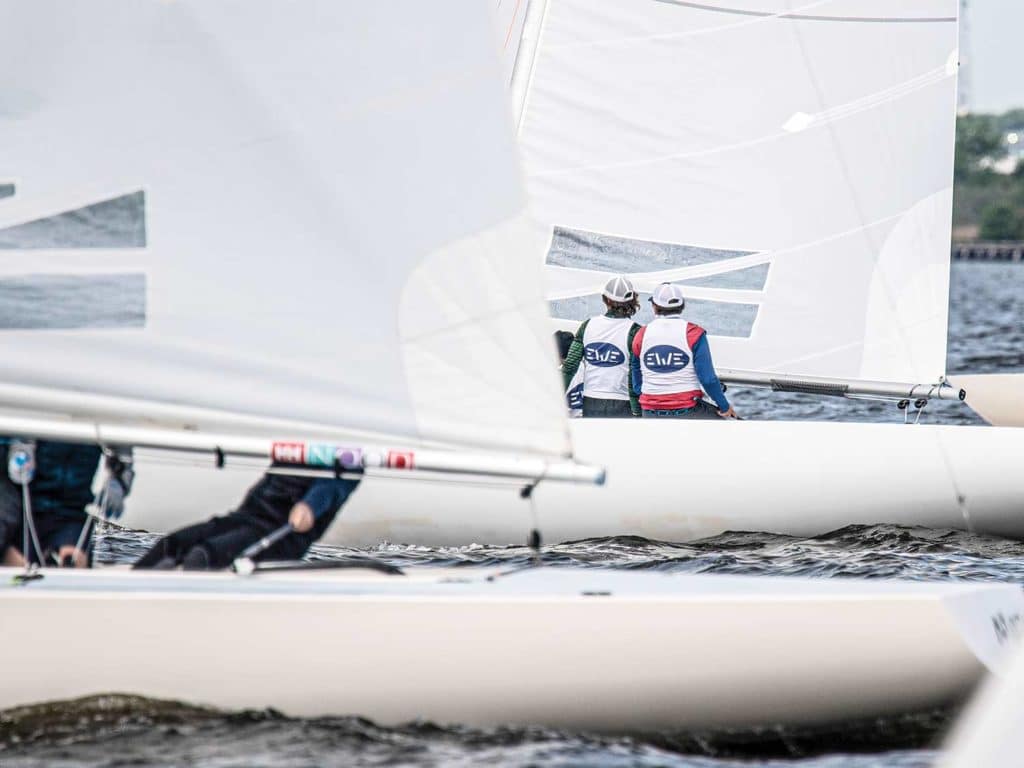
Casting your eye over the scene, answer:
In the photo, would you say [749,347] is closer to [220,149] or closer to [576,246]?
[576,246]

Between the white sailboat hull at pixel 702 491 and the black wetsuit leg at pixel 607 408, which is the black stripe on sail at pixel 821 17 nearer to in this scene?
the black wetsuit leg at pixel 607 408

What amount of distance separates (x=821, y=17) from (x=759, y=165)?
1007 millimetres

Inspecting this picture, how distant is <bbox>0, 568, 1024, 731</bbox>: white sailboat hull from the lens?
4.54 meters

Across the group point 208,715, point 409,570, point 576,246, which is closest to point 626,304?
point 576,246

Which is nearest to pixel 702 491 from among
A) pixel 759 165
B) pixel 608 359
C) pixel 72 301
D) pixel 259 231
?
pixel 608 359

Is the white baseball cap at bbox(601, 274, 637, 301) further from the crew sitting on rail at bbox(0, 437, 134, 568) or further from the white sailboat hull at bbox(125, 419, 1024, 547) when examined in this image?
the crew sitting on rail at bbox(0, 437, 134, 568)

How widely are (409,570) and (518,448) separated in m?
0.70

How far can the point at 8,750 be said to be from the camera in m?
4.57

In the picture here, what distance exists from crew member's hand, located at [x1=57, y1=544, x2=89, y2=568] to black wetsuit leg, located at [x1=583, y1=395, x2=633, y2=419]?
4.37 meters

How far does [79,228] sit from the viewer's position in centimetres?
466

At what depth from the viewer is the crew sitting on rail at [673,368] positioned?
874cm

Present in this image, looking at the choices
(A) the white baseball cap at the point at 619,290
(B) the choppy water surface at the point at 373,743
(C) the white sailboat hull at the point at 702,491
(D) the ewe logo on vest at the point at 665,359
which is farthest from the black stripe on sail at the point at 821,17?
(B) the choppy water surface at the point at 373,743

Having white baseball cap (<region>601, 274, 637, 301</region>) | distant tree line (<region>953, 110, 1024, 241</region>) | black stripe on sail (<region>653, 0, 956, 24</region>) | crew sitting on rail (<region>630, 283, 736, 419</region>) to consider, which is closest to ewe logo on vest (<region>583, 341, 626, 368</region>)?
crew sitting on rail (<region>630, 283, 736, 419</region>)

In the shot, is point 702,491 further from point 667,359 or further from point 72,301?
point 72,301
